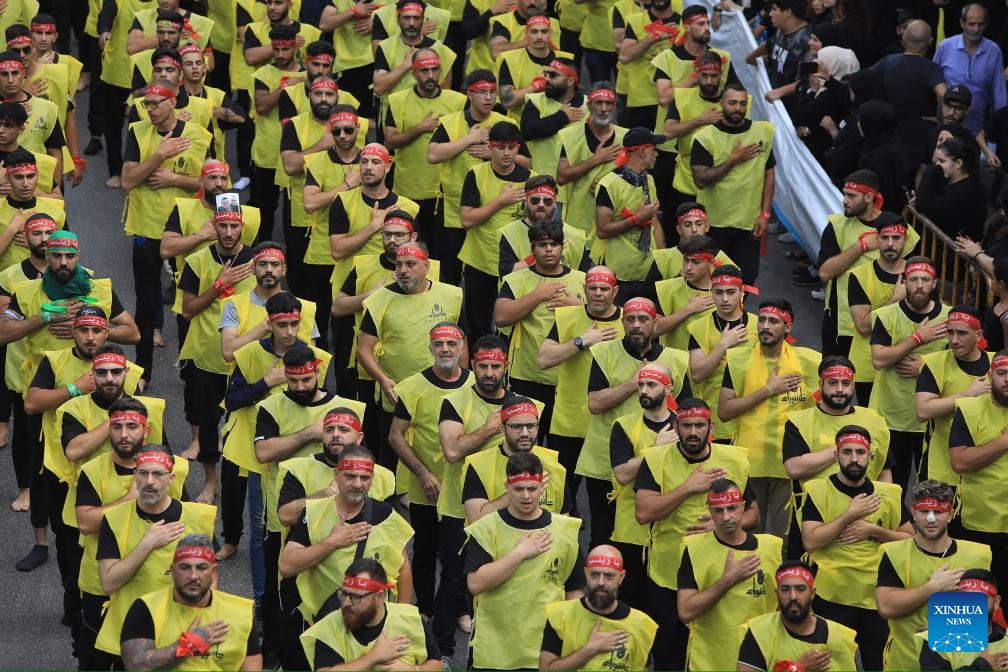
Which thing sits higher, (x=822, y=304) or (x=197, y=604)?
(x=197, y=604)

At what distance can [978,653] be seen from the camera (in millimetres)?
10070

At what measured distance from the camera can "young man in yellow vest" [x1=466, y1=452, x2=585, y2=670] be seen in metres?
10.4

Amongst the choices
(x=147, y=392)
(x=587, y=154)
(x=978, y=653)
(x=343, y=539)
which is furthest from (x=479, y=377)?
(x=147, y=392)

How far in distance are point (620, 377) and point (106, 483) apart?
336cm

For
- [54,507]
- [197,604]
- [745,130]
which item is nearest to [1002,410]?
[745,130]

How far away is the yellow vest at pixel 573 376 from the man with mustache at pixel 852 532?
1.94 m

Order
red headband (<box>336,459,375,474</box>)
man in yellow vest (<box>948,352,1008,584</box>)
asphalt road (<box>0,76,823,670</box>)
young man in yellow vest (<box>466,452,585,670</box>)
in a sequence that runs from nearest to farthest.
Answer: young man in yellow vest (<box>466,452,585,670</box>) < red headband (<box>336,459,375,474</box>) < man in yellow vest (<box>948,352,1008,584</box>) < asphalt road (<box>0,76,823,670</box>)

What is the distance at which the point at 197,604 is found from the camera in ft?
31.8

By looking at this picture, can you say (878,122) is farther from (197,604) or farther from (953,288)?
(197,604)

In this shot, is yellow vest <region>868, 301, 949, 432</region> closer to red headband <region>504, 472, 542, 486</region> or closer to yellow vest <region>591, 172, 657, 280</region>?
yellow vest <region>591, 172, 657, 280</region>

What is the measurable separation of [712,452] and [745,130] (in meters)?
4.56

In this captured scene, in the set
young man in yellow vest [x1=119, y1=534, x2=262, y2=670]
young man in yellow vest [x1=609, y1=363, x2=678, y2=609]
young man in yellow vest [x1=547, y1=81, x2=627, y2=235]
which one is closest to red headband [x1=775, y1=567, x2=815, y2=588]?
young man in yellow vest [x1=609, y1=363, x2=678, y2=609]

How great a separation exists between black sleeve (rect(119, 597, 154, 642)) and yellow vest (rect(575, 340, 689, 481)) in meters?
3.54

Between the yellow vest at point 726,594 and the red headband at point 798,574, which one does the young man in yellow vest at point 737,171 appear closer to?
the yellow vest at point 726,594
